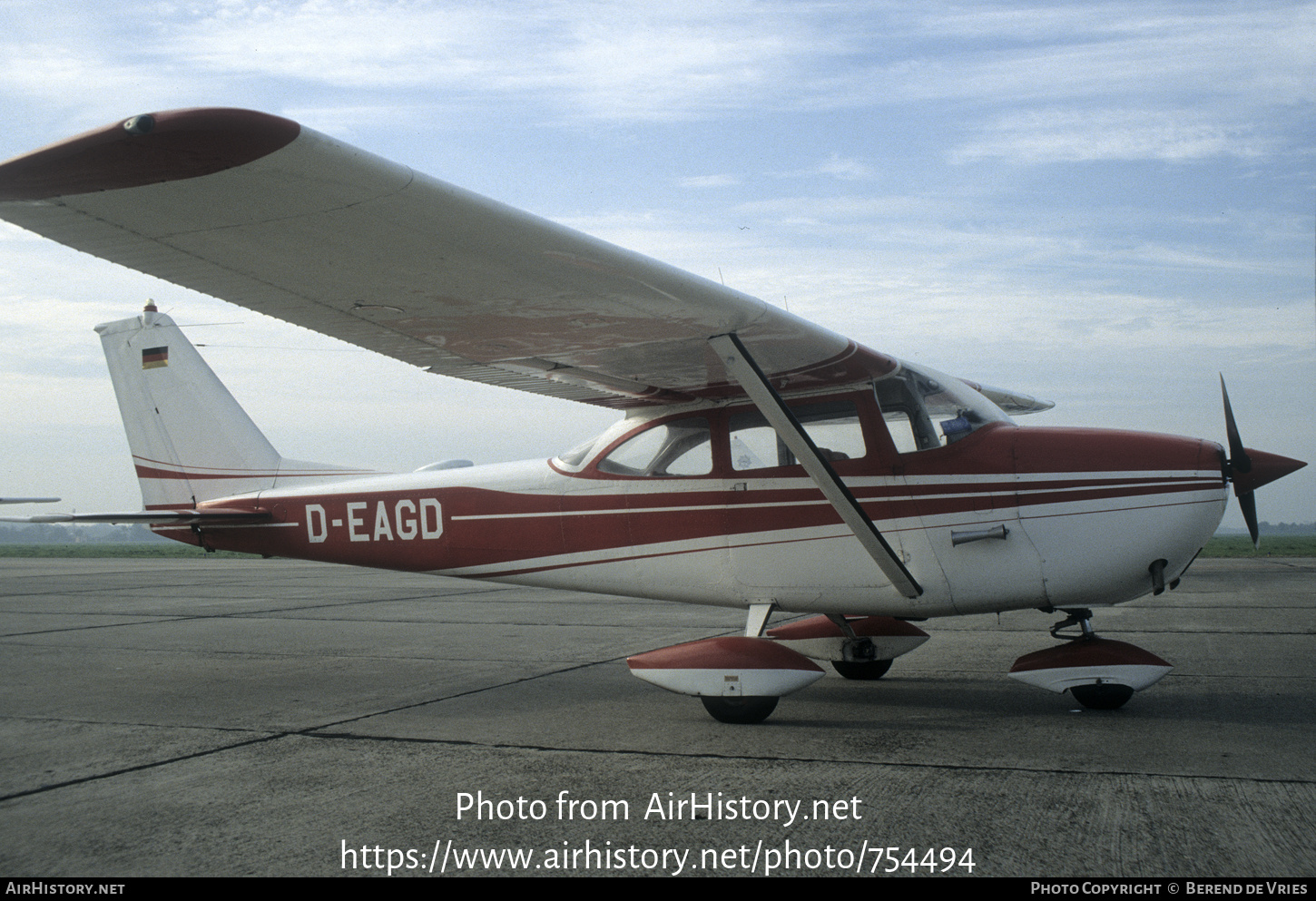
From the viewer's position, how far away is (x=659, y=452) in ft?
20.9

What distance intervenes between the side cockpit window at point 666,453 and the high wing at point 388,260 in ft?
0.81

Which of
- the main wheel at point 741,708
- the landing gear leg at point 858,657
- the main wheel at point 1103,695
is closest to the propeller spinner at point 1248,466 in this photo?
the main wheel at point 1103,695

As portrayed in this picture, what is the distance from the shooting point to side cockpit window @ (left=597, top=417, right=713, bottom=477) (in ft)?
20.5

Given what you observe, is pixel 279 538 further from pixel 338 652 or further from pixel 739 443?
pixel 739 443

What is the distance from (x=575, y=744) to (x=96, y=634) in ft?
24.3

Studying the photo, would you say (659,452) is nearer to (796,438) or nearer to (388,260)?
(796,438)

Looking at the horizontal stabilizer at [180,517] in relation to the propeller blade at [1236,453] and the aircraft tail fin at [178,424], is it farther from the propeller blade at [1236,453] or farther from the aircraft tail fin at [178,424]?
the propeller blade at [1236,453]

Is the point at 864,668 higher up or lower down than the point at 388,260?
lower down

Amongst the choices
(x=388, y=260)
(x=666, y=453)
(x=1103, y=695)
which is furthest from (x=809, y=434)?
(x=388, y=260)

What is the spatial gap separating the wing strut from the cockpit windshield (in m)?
0.68

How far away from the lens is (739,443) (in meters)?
6.16

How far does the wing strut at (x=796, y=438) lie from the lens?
5.21m

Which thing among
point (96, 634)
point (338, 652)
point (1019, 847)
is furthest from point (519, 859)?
point (96, 634)

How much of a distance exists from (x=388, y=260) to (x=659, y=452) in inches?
103
